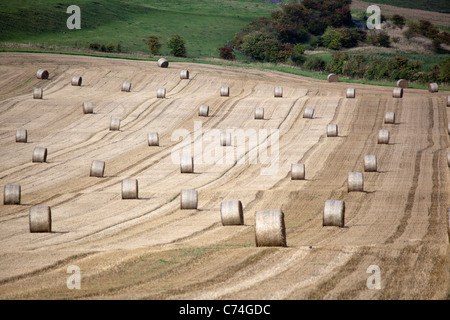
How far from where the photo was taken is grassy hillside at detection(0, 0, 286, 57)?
271ft

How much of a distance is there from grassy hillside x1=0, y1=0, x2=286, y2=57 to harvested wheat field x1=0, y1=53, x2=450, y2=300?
26.2 m

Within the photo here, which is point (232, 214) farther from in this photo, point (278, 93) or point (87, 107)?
point (278, 93)

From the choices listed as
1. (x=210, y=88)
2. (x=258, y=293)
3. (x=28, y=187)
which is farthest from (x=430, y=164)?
(x=210, y=88)

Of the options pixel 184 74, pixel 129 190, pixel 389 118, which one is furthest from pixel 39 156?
pixel 184 74

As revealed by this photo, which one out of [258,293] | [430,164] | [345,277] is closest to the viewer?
[258,293]

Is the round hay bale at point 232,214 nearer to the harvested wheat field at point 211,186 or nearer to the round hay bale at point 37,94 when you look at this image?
the harvested wheat field at point 211,186

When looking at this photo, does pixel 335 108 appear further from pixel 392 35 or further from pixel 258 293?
pixel 392 35

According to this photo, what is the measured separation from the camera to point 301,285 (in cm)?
1264

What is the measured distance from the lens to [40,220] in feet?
61.9

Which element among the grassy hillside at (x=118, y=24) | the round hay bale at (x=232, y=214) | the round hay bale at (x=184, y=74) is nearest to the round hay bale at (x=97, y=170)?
the round hay bale at (x=232, y=214)

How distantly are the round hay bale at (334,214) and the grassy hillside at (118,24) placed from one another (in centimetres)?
6261

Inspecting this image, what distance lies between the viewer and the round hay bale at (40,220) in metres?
18.9

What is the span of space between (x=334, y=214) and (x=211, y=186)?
9.06m

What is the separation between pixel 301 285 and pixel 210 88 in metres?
38.3
